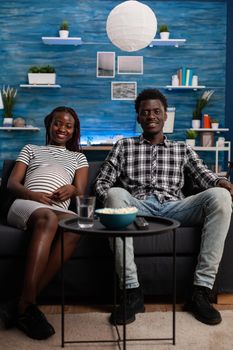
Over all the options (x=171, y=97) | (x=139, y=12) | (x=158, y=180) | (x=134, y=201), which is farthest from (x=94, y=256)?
(x=171, y=97)

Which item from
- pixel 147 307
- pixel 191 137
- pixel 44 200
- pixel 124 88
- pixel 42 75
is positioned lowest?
pixel 147 307

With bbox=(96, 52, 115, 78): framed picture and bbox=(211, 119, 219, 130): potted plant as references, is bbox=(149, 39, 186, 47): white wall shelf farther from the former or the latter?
bbox=(211, 119, 219, 130): potted plant

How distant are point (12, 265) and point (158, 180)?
0.94 m

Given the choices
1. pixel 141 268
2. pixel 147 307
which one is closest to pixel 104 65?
pixel 141 268

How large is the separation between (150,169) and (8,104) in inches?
146

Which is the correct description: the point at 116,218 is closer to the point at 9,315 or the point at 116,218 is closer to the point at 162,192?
the point at 9,315

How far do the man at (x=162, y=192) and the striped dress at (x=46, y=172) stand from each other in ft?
0.62

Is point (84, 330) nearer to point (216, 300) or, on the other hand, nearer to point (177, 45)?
point (216, 300)

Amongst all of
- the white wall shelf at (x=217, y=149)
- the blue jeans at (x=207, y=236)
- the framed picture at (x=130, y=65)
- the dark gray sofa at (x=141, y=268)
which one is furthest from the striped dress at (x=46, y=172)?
the framed picture at (x=130, y=65)

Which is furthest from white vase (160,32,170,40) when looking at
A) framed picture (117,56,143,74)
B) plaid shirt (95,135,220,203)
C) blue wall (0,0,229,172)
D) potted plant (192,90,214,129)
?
plaid shirt (95,135,220,203)

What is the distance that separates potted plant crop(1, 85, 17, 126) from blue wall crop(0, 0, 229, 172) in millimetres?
99

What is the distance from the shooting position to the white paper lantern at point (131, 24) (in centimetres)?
430

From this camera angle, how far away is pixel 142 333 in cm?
204

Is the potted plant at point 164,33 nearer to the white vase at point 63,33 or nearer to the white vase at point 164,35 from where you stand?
the white vase at point 164,35
